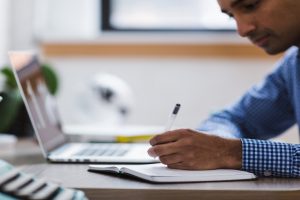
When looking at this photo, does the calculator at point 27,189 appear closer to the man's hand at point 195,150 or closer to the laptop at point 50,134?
the man's hand at point 195,150

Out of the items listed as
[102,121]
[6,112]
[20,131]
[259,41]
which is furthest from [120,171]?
[102,121]

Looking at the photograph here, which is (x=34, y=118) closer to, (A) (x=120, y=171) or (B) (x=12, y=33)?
(A) (x=120, y=171)

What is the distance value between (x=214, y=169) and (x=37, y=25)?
6.83 feet

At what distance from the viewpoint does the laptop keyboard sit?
141 cm

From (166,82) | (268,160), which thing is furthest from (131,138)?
(166,82)

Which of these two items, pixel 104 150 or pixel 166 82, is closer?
pixel 104 150

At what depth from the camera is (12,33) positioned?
3.01 m

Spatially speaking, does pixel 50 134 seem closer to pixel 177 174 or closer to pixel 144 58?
pixel 177 174

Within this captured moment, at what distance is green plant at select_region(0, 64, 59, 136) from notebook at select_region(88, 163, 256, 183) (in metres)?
0.81

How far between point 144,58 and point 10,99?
1.20 meters

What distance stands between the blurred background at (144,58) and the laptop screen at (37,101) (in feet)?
4.15

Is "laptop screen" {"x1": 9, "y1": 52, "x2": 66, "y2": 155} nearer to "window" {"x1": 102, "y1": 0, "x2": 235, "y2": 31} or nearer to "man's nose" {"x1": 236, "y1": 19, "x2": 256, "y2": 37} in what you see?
"man's nose" {"x1": 236, "y1": 19, "x2": 256, "y2": 37}

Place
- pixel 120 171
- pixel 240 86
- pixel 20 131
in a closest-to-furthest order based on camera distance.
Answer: pixel 120 171 < pixel 20 131 < pixel 240 86

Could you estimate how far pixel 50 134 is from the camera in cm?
152
